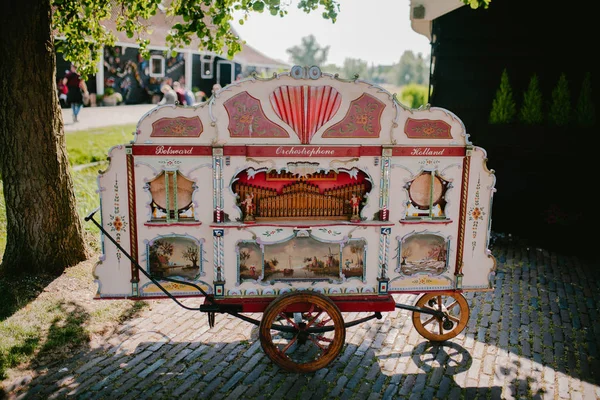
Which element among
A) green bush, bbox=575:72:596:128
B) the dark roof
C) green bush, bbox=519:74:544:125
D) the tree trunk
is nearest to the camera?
the tree trunk

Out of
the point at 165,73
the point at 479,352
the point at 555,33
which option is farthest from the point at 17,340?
the point at 165,73

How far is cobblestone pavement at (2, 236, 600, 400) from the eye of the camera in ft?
17.7

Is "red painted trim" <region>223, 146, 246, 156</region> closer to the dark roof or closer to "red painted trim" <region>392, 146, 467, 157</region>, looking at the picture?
"red painted trim" <region>392, 146, 467, 157</region>

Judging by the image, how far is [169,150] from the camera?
211 inches

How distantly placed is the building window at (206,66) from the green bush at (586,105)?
24356 millimetres

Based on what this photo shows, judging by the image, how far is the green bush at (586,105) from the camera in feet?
33.1

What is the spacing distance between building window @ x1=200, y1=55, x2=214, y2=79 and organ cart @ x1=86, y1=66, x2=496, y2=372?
27.2 m

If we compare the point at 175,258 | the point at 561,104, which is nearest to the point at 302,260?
the point at 175,258

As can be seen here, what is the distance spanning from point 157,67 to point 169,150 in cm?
2506

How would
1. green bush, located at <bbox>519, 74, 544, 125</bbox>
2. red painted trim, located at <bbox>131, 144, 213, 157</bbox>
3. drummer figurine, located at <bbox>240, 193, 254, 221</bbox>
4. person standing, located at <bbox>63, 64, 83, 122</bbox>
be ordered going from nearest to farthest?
red painted trim, located at <bbox>131, 144, 213, 157</bbox>
drummer figurine, located at <bbox>240, 193, 254, 221</bbox>
green bush, located at <bbox>519, 74, 544, 125</bbox>
person standing, located at <bbox>63, 64, 83, 122</bbox>

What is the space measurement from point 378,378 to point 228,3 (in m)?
5.46

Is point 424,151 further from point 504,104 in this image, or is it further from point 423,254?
point 504,104

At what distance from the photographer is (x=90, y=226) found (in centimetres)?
970

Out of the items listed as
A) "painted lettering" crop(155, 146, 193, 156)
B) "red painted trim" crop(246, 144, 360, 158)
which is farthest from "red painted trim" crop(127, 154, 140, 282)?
"red painted trim" crop(246, 144, 360, 158)
